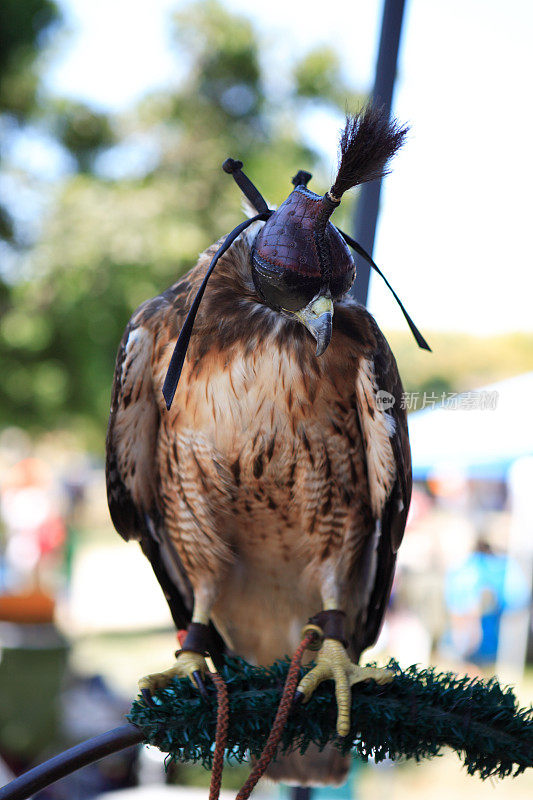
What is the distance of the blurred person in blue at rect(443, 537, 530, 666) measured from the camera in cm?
646

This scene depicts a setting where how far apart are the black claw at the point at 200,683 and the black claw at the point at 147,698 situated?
9cm

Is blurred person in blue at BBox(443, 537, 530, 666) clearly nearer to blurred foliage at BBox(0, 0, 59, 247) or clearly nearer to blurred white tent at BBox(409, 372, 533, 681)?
blurred white tent at BBox(409, 372, 533, 681)

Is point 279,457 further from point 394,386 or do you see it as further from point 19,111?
point 19,111

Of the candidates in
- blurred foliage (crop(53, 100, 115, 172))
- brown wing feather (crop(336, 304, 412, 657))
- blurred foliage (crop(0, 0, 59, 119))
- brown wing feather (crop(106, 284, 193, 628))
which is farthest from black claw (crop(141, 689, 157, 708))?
blurred foliage (crop(0, 0, 59, 119))

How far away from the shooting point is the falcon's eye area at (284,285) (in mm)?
1197

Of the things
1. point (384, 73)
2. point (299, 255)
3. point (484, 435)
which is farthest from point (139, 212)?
point (299, 255)

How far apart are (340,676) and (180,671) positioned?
36 cm

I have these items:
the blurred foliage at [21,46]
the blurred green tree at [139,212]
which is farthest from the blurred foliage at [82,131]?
the blurred foliage at [21,46]

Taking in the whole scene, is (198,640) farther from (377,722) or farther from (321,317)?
(321,317)

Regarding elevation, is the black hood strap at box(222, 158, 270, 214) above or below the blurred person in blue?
above

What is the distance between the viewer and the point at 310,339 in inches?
60.5

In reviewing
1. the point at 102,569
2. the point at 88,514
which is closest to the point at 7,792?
the point at 102,569

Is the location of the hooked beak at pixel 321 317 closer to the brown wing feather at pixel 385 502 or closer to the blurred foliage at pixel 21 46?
the brown wing feather at pixel 385 502

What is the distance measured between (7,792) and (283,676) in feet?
1.67
